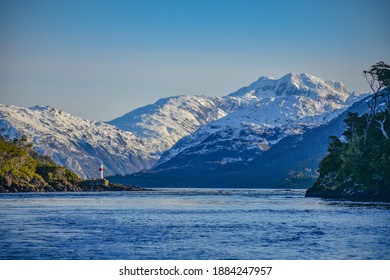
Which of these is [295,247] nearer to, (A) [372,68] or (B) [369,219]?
(B) [369,219]

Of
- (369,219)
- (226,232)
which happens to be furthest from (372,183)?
(226,232)

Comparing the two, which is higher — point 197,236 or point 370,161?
point 370,161

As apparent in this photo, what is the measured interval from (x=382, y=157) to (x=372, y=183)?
7535mm

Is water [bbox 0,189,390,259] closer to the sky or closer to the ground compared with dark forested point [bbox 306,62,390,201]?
closer to the ground

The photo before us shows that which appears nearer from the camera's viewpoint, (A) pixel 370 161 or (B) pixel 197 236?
(B) pixel 197 236

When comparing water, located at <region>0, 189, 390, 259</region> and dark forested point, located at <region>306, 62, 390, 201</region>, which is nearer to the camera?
water, located at <region>0, 189, 390, 259</region>

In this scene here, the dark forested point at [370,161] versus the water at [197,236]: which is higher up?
the dark forested point at [370,161]

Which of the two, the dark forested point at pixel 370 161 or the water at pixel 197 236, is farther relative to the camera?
the dark forested point at pixel 370 161
